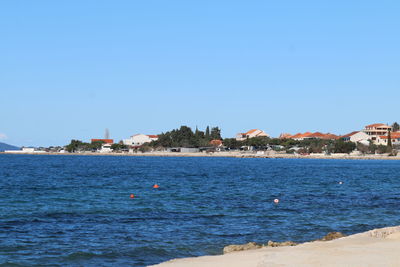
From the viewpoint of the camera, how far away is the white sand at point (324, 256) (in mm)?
13469

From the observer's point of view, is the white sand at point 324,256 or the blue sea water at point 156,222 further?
the blue sea water at point 156,222

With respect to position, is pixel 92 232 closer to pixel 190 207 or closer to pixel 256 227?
pixel 256 227

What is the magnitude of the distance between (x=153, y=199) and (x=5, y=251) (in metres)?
20.9

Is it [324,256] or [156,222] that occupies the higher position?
[324,256]

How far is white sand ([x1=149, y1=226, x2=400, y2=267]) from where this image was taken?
13.5 metres

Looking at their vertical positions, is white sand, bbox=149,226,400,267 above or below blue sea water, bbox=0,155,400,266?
above

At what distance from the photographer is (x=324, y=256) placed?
14391 mm

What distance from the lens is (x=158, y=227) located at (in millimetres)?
25062

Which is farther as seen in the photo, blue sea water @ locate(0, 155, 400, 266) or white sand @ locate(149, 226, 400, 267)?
blue sea water @ locate(0, 155, 400, 266)

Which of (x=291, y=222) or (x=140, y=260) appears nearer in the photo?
(x=140, y=260)

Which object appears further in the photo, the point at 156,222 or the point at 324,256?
the point at 156,222

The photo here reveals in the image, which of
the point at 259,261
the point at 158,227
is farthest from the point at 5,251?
the point at 259,261

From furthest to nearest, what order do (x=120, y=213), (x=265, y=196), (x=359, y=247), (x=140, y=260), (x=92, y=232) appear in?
(x=265, y=196), (x=120, y=213), (x=92, y=232), (x=140, y=260), (x=359, y=247)

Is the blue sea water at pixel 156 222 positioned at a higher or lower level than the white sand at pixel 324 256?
lower
